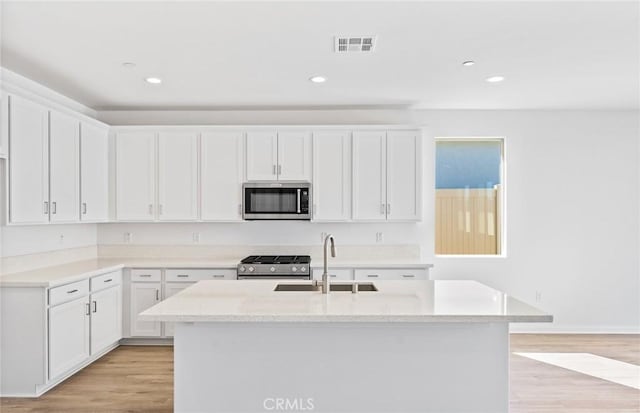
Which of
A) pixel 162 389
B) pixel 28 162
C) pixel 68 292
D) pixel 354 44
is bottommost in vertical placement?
pixel 162 389

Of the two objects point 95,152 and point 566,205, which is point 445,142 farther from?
point 95,152

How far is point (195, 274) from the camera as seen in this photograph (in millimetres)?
4602

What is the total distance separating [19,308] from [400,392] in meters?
2.89

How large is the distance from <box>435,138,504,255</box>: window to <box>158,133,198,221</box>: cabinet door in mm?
2857

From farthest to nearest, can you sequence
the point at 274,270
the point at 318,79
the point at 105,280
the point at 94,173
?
the point at 94,173 → the point at 274,270 → the point at 105,280 → the point at 318,79

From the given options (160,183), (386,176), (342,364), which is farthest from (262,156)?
(342,364)

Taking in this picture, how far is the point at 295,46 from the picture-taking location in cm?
321

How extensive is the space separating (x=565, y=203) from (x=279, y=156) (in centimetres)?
344

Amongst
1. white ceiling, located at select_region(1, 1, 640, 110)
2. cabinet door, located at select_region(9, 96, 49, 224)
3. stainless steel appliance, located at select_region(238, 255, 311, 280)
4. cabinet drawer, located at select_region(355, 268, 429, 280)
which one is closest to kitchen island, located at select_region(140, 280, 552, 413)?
white ceiling, located at select_region(1, 1, 640, 110)

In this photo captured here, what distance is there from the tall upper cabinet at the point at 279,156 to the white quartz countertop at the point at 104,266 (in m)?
0.98

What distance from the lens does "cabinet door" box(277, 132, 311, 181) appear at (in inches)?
191

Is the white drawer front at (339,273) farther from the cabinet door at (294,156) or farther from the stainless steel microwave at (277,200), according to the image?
the cabinet door at (294,156)

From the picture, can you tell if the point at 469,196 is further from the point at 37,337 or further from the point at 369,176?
the point at 37,337

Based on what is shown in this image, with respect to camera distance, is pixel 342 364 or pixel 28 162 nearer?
pixel 342 364
